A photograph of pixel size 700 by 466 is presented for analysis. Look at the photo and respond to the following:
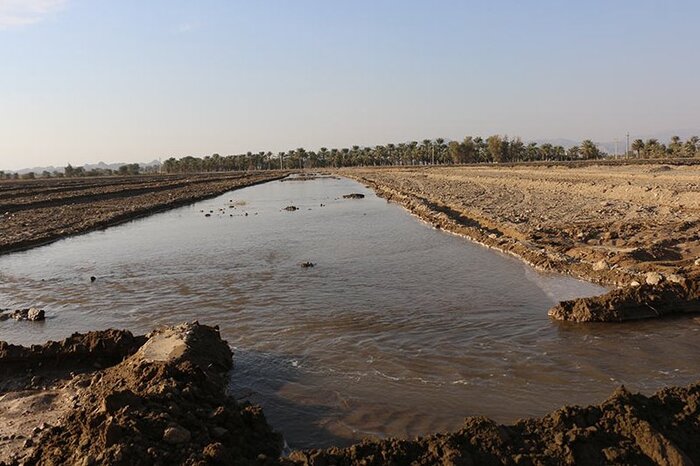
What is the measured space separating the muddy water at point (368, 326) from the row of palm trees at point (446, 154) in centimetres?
8502

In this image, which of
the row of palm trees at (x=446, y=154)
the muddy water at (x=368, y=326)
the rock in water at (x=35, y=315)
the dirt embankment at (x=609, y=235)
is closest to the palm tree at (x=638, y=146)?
the row of palm trees at (x=446, y=154)

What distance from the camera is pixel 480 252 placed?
666 inches

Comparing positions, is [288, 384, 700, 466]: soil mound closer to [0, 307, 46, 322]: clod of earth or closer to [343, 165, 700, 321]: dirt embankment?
[343, 165, 700, 321]: dirt embankment

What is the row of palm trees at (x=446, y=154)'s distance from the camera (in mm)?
95500

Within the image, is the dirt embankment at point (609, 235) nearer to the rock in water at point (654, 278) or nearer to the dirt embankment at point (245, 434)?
the rock in water at point (654, 278)

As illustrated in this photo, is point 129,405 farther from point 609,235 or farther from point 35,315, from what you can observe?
point 609,235

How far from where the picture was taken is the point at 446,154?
484 feet

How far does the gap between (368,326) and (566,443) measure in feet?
17.5

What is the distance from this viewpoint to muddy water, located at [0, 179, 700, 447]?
659cm

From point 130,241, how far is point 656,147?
93893 millimetres

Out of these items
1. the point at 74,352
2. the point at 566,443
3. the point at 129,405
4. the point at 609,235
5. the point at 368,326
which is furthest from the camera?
the point at 609,235

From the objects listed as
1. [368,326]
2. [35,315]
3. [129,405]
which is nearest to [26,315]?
[35,315]

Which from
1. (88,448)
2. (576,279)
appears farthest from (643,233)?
(88,448)

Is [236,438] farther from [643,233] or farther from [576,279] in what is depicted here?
[643,233]
